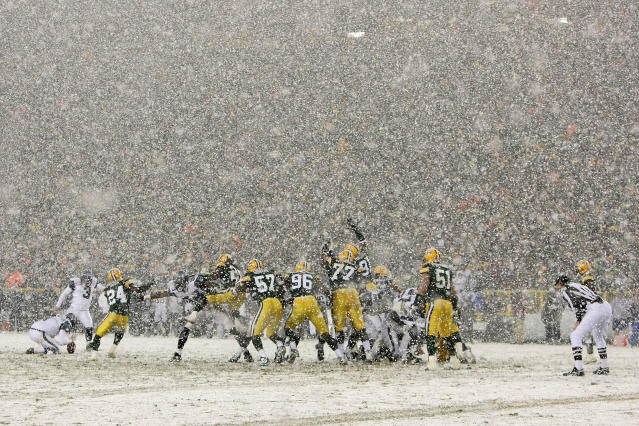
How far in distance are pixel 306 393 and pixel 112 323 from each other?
26.2 ft

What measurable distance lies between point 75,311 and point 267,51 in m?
26.5

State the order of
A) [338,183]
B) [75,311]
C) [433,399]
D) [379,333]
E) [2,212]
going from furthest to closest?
1. [2,212]
2. [338,183]
3. [75,311]
4. [379,333]
5. [433,399]

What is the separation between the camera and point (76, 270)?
3183cm

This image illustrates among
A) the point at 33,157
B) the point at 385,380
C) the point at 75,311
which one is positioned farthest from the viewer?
the point at 33,157

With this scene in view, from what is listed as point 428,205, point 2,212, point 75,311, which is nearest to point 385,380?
point 75,311

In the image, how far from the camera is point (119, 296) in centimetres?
1702

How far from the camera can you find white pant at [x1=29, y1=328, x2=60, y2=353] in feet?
58.2

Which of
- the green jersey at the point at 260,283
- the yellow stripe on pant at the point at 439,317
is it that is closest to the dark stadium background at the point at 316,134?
the yellow stripe on pant at the point at 439,317

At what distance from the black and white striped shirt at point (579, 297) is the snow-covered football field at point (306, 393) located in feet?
3.61

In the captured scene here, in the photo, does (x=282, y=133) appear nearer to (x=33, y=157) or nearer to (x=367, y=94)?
(x=367, y=94)

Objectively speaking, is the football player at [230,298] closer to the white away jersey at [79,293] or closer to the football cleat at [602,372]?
the white away jersey at [79,293]

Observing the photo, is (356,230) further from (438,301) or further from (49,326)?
(49,326)

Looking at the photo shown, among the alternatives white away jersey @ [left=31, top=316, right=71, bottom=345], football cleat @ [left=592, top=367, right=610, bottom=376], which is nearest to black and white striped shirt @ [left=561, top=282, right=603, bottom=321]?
football cleat @ [left=592, top=367, right=610, bottom=376]

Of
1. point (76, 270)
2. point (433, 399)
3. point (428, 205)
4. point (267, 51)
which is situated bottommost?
point (433, 399)
